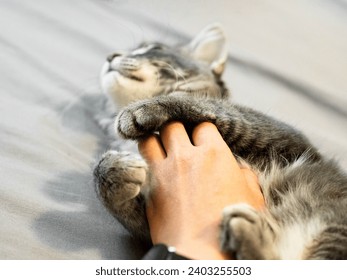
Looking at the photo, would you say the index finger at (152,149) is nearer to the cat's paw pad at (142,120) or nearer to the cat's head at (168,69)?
the cat's paw pad at (142,120)

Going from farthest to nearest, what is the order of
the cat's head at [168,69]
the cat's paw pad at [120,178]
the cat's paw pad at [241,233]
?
1. the cat's head at [168,69]
2. the cat's paw pad at [120,178]
3. the cat's paw pad at [241,233]

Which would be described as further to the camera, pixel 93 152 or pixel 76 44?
pixel 76 44

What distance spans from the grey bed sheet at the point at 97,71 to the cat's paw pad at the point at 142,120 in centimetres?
21

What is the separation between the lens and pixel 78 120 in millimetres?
1691

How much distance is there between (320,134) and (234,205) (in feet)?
2.23

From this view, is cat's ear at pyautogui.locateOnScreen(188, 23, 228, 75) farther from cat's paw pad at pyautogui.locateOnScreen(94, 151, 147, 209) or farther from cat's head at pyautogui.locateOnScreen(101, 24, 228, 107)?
cat's paw pad at pyautogui.locateOnScreen(94, 151, 147, 209)

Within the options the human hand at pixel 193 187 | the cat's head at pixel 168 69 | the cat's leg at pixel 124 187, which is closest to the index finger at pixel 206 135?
the human hand at pixel 193 187

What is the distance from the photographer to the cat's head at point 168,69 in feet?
5.39

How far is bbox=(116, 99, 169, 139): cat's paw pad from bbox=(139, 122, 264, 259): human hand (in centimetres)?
2

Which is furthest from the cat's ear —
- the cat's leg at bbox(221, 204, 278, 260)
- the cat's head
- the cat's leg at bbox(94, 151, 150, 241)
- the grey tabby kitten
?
the cat's leg at bbox(221, 204, 278, 260)

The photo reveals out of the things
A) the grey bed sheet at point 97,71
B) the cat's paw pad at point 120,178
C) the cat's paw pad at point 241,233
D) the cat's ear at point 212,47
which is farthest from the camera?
the cat's ear at point 212,47

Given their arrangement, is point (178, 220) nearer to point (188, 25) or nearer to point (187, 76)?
point (187, 76)
